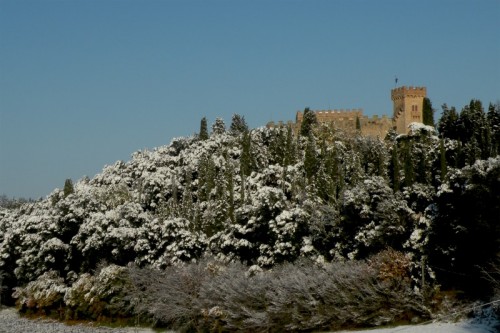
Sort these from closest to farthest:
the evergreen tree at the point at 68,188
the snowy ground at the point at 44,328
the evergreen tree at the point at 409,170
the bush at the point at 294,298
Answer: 1. the bush at the point at 294,298
2. the snowy ground at the point at 44,328
3. the evergreen tree at the point at 409,170
4. the evergreen tree at the point at 68,188

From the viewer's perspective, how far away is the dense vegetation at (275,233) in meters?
33.8

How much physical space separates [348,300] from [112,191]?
34.6m

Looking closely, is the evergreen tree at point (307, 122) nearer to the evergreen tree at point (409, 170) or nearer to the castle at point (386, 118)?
the castle at point (386, 118)

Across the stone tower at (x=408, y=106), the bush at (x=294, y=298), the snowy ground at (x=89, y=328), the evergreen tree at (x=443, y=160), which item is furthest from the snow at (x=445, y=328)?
the stone tower at (x=408, y=106)

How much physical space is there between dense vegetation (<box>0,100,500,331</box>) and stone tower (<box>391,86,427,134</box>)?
209 inches

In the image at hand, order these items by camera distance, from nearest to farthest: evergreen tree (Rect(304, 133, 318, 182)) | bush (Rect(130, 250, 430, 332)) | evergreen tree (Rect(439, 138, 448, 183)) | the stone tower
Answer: bush (Rect(130, 250, 430, 332)) < evergreen tree (Rect(439, 138, 448, 183)) < evergreen tree (Rect(304, 133, 318, 182)) < the stone tower

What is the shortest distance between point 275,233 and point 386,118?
3267 cm

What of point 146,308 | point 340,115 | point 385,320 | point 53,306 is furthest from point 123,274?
point 340,115

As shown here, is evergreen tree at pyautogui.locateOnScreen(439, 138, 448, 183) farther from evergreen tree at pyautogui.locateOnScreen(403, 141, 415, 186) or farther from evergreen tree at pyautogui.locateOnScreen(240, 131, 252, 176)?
evergreen tree at pyautogui.locateOnScreen(240, 131, 252, 176)

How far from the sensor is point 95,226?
49469 mm

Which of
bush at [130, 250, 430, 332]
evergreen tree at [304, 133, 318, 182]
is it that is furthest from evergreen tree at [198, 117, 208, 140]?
bush at [130, 250, 430, 332]

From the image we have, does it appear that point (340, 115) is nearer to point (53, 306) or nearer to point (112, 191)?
point (112, 191)

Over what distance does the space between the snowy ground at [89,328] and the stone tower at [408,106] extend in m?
39.0

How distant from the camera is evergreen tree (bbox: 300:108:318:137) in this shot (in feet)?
226
